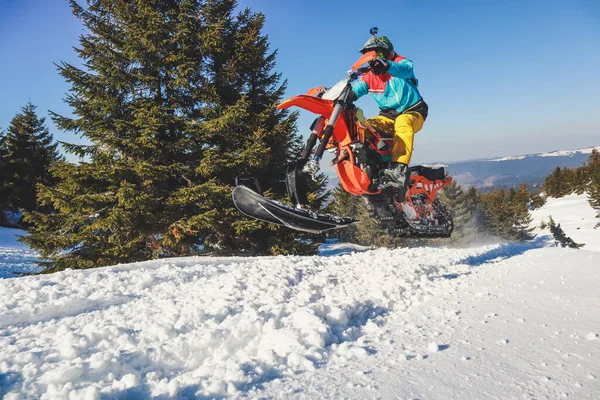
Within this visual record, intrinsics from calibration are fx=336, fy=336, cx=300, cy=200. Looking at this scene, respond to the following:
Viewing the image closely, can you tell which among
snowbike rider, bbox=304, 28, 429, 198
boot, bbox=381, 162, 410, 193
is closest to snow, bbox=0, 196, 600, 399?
boot, bbox=381, 162, 410, 193

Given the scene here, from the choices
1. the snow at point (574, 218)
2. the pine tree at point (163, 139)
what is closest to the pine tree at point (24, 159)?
the pine tree at point (163, 139)

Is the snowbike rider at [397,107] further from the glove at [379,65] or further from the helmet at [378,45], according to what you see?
the glove at [379,65]

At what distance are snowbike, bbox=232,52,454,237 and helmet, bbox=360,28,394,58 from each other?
0.95 feet

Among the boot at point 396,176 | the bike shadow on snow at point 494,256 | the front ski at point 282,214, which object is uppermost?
the boot at point 396,176

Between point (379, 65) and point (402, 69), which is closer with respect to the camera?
point (379, 65)

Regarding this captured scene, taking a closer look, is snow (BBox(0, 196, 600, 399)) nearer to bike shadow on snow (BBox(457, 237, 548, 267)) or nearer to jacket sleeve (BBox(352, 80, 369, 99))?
jacket sleeve (BBox(352, 80, 369, 99))

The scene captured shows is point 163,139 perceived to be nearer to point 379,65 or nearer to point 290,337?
point 379,65

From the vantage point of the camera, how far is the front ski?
4582 millimetres

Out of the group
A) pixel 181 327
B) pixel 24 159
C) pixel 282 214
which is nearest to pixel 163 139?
pixel 282 214

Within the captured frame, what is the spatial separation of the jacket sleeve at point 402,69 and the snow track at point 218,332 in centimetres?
267

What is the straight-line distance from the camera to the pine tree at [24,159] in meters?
23.3

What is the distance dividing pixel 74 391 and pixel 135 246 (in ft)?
33.2

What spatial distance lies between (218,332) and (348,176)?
10.6ft

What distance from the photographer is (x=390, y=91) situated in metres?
5.38
